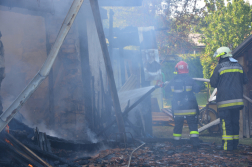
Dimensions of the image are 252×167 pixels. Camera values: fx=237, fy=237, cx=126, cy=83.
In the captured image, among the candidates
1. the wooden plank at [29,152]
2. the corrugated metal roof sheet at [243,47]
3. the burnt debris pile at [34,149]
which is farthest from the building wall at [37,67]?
the corrugated metal roof sheet at [243,47]

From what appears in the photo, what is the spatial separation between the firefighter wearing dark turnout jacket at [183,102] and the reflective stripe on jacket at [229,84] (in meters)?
0.55

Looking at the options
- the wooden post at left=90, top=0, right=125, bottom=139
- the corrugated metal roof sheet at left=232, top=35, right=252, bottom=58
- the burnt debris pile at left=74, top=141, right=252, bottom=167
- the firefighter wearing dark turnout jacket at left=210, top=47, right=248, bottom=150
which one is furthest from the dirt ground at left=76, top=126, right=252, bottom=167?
the corrugated metal roof sheet at left=232, top=35, right=252, bottom=58

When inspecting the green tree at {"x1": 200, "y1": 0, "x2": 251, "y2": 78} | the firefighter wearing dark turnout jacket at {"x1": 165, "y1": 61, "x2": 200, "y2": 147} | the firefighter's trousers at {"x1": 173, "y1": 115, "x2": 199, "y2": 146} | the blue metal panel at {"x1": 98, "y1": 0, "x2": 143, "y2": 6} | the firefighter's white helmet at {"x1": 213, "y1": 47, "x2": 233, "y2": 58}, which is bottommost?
the firefighter's trousers at {"x1": 173, "y1": 115, "x2": 199, "y2": 146}

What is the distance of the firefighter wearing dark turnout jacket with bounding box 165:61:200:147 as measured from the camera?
17.5 ft

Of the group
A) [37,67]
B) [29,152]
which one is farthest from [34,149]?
[37,67]

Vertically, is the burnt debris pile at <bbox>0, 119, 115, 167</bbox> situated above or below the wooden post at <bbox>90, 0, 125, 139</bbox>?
below

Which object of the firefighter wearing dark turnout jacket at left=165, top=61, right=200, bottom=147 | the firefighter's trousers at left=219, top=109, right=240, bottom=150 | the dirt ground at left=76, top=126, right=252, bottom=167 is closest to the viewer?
the dirt ground at left=76, top=126, right=252, bottom=167

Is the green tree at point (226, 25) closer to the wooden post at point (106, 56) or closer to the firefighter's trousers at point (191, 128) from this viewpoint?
the firefighter's trousers at point (191, 128)

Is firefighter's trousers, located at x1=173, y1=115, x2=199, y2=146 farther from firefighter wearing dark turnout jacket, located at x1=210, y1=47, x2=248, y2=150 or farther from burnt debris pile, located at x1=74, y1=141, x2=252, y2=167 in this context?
firefighter wearing dark turnout jacket, located at x1=210, y1=47, x2=248, y2=150

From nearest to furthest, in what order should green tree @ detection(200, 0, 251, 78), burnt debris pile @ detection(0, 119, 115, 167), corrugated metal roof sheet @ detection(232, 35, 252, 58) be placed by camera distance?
burnt debris pile @ detection(0, 119, 115, 167), corrugated metal roof sheet @ detection(232, 35, 252, 58), green tree @ detection(200, 0, 251, 78)

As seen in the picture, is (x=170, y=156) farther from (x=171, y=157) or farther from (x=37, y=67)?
(x=37, y=67)

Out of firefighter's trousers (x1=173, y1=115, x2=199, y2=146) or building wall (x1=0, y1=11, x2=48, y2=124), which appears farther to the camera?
firefighter's trousers (x1=173, y1=115, x2=199, y2=146)

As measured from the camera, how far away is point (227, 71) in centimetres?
507

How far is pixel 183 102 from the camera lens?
5.48 meters
